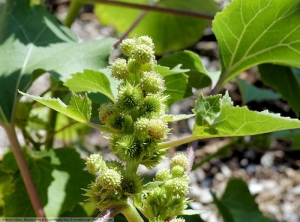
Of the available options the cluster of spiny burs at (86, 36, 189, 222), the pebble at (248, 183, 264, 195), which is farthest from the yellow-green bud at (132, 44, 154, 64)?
the pebble at (248, 183, 264, 195)

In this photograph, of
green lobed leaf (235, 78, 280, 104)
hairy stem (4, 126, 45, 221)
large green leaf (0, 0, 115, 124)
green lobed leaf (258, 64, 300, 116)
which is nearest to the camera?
hairy stem (4, 126, 45, 221)

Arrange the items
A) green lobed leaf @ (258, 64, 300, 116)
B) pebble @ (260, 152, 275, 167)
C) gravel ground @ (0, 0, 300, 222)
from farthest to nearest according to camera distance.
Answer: pebble @ (260, 152, 275, 167)
gravel ground @ (0, 0, 300, 222)
green lobed leaf @ (258, 64, 300, 116)

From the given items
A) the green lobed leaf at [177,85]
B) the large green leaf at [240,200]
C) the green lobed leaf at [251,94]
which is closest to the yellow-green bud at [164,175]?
the green lobed leaf at [177,85]

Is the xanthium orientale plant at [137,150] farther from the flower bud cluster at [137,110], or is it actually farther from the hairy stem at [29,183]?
the hairy stem at [29,183]

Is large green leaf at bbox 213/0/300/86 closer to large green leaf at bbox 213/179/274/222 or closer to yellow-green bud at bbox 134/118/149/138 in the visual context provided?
yellow-green bud at bbox 134/118/149/138

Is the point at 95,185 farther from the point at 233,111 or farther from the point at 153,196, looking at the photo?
the point at 233,111

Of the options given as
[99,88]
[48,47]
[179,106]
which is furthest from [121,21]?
[99,88]

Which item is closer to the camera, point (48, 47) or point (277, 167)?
point (48, 47)
